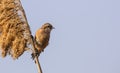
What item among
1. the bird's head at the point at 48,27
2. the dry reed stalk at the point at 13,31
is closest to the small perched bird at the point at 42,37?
the bird's head at the point at 48,27

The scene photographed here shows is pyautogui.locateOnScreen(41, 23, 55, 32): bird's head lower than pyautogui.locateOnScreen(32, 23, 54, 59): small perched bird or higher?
higher

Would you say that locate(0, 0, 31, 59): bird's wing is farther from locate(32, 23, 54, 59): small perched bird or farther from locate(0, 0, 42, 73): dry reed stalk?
locate(32, 23, 54, 59): small perched bird

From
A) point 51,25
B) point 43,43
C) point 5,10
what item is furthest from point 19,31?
point 51,25

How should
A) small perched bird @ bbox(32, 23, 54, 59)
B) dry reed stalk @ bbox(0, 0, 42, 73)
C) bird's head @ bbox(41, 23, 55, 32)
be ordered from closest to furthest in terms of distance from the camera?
dry reed stalk @ bbox(0, 0, 42, 73) → small perched bird @ bbox(32, 23, 54, 59) → bird's head @ bbox(41, 23, 55, 32)

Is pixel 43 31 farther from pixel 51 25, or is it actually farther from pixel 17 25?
pixel 17 25

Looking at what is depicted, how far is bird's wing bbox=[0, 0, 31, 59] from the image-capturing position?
448 centimetres

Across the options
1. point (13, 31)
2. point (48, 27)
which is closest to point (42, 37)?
point (48, 27)

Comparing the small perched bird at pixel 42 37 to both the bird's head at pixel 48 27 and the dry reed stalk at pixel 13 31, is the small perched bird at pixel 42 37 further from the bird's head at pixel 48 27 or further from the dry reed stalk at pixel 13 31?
the dry reed stalk at pixel 13 31

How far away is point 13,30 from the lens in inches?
179

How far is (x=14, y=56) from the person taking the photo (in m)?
4.66

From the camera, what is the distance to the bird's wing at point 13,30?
14.7ft

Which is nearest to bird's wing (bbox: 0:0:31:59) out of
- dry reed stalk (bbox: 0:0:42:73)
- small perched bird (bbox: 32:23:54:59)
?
dry reed stalk (bbox: 0:0:42:73)

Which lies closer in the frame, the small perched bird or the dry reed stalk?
the dry reed stalk

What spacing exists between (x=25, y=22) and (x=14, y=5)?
1.20 feet
